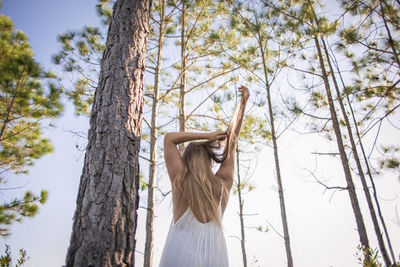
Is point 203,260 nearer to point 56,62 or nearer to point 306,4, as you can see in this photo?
point 306,4

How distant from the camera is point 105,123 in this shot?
1.19 m

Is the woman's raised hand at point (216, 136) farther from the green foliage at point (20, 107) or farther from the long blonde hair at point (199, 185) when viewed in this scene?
the green foliage at point (20, 107)

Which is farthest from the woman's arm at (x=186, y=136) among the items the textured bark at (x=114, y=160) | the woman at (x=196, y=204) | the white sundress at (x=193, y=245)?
the white sundress at (x=193, y=245)

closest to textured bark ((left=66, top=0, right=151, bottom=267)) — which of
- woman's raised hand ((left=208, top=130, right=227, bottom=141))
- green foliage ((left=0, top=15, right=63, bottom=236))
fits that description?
woman's raised hand ((left=208, top=130, right=227, bottom=141))

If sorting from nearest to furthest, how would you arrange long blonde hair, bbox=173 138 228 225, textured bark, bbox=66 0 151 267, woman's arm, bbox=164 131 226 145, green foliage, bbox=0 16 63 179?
1. textured bark, bbox=66 0 151 267
2. long blonde hair, bbox=173 138 228 225
3. woman's arm, bbox=164 131 226 145
4. green foliage, bbox=0 16 63 179

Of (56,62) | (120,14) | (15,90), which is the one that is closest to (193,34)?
(56,62)

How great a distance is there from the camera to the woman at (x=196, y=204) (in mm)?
982

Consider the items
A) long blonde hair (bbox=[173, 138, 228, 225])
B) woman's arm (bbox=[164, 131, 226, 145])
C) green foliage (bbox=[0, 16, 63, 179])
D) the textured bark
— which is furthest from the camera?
green foliage (bbox=[0, 16, 63, 179])

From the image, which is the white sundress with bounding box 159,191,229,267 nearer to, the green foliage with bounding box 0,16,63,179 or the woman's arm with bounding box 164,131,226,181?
the woman's arm with bounding box 164,131,226,181

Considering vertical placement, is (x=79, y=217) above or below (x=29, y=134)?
below

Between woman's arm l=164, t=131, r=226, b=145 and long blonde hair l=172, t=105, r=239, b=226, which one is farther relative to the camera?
woman's arm l=164, t=131, r=226, b=145

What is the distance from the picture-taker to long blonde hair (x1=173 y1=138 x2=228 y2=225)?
42.6 inches

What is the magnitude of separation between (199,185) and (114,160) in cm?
41

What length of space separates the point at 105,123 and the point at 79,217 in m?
0.44
